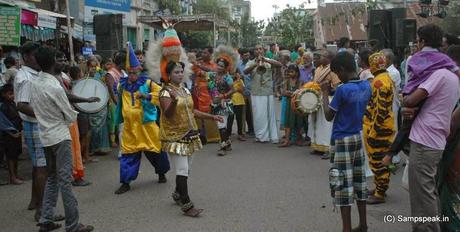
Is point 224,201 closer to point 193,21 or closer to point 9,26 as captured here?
point 9,26

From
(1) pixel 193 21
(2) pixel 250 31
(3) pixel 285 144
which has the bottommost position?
(3) pixel 285 144

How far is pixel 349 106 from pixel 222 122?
5.60 feet

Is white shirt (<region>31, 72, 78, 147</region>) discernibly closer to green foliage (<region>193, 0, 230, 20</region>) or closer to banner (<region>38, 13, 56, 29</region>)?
banner (<region>38, 13, 56, 29</region>)

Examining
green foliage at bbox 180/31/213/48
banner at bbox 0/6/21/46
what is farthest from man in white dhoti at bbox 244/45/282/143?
green foliage at bbox 180/31/213/48

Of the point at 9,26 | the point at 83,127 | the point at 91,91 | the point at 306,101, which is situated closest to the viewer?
the point at 91,91

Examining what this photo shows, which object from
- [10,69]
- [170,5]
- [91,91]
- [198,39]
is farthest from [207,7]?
[91,91]

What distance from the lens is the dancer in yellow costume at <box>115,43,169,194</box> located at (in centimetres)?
659

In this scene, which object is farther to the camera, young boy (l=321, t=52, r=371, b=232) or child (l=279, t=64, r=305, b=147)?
child (l=279, t=64, r=305, b=147)

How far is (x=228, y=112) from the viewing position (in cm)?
948

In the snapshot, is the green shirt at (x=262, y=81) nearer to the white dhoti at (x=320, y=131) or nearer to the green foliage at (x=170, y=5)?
the white dhoti at (x=320, y=131)

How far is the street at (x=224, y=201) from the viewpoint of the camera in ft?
16.9

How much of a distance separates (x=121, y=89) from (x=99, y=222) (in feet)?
7.21

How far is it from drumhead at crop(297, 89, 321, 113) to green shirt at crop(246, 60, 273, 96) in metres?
1.57

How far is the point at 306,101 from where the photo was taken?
336 inches
